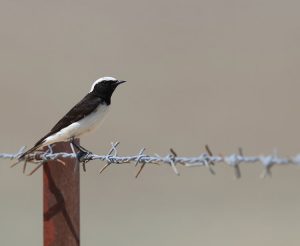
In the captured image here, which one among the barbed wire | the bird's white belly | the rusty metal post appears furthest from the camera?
the bird's white belly

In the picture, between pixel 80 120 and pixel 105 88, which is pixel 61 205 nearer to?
pixel 80 120

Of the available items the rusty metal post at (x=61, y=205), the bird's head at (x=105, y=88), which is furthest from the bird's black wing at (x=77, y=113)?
the rusty metal post at (x=61, y=205)

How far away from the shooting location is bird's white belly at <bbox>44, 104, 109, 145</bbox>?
7379 millimetres

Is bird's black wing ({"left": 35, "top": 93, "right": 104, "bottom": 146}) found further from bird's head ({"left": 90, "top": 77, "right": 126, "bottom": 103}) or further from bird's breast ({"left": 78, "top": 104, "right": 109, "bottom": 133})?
bird's head ({"left": 90, "top": 77, "right": 126, "bottom": 103})

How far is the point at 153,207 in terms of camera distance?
22.9 m

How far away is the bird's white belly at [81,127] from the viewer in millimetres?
7379

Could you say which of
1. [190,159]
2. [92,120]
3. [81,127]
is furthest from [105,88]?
[190,159]

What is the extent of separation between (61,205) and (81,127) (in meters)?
2.43

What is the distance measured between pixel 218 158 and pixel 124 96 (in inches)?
1189

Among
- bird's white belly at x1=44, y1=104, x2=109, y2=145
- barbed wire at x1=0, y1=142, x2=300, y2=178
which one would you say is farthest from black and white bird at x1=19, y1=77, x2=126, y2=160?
barbed wire at x1=0, y1=142, x2=300, y2=178

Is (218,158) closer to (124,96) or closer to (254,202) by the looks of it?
(254,202)

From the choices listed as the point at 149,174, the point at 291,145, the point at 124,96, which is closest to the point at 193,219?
the point at 149,174

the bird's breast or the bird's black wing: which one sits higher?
the bird's black wing

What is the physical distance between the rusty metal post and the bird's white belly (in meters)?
2.09
